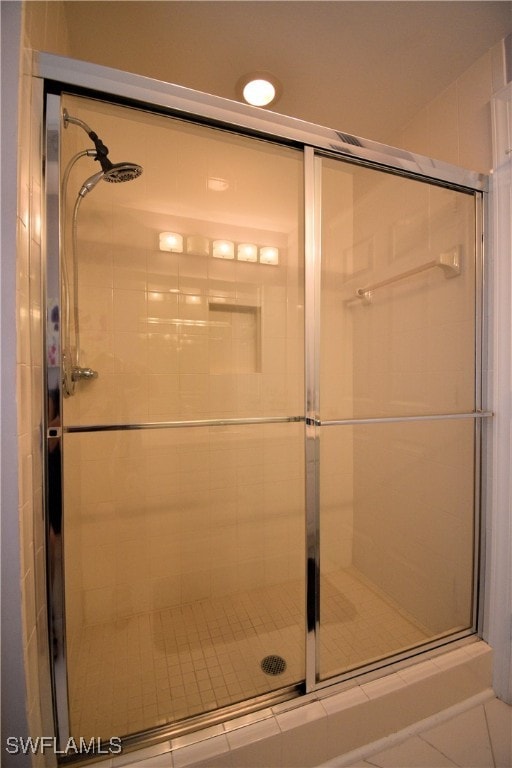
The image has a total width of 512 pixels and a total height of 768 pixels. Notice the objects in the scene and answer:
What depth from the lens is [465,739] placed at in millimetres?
997

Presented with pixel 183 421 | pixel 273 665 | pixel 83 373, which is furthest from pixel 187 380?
pixel 273 665

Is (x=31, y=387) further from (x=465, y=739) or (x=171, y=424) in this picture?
(x=465, y=739)

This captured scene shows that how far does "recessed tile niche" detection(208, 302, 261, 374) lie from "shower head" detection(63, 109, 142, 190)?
57cm

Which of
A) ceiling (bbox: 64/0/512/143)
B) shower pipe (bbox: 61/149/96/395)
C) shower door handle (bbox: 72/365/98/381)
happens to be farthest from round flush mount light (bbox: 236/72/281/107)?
shower door handle (bbox: 72/365/98/381)

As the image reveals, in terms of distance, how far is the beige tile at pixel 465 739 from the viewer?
0.94 metres

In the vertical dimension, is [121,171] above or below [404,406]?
above

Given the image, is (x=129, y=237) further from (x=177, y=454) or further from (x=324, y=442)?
(x=324, y=442)

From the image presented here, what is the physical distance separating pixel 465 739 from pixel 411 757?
0.20 meters

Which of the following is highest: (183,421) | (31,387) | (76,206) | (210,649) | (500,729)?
(76,206)

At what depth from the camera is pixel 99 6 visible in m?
1.04

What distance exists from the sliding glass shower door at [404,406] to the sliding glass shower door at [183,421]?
0.20m

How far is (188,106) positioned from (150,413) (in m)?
1.08

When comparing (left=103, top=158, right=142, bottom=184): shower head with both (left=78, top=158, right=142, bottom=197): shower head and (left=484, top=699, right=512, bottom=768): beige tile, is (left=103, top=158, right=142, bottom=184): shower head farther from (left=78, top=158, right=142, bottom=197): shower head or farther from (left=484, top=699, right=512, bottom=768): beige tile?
(left=484, top=699, right=512, bottom=768): beige tile

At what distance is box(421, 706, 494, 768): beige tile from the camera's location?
0.94 m
